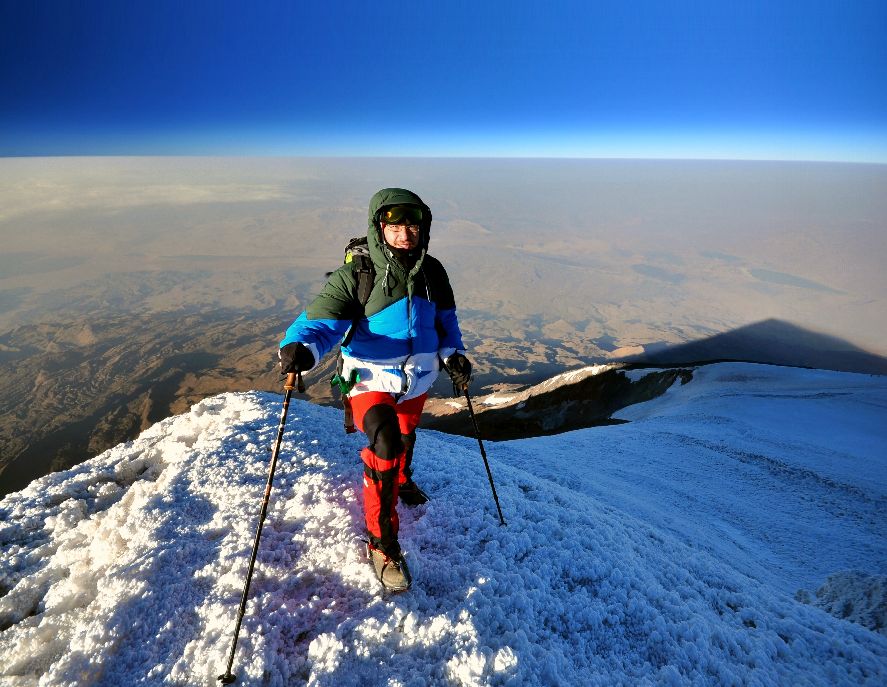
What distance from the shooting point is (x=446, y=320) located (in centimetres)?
497

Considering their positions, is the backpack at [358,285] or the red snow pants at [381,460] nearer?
the red snow pants at [381,460]

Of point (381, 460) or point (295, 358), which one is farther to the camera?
point (381, 460)

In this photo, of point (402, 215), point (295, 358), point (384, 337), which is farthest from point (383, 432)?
point (402, 215)

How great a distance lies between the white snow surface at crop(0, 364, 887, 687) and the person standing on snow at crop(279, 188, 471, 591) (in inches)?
27.7

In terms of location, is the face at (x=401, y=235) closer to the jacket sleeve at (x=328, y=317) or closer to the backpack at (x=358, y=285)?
the backpack at (x=358, y=285)

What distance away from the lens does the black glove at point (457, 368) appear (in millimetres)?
4957

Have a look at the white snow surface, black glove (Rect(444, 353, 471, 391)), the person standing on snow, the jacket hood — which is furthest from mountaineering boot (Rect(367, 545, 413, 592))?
the jacket hood

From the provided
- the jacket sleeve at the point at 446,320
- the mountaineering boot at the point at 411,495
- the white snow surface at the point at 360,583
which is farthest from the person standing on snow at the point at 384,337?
the mountaineering boot at the point at 411,495

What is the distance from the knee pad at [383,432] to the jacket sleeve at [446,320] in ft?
3.77

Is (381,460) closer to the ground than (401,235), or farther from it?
closer to the ground

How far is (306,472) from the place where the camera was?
5.68 m

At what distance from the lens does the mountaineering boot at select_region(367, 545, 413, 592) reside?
13.3ft

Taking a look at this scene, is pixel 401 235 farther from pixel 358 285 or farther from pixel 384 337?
pixel 384 337

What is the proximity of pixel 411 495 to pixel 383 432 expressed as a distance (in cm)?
185
